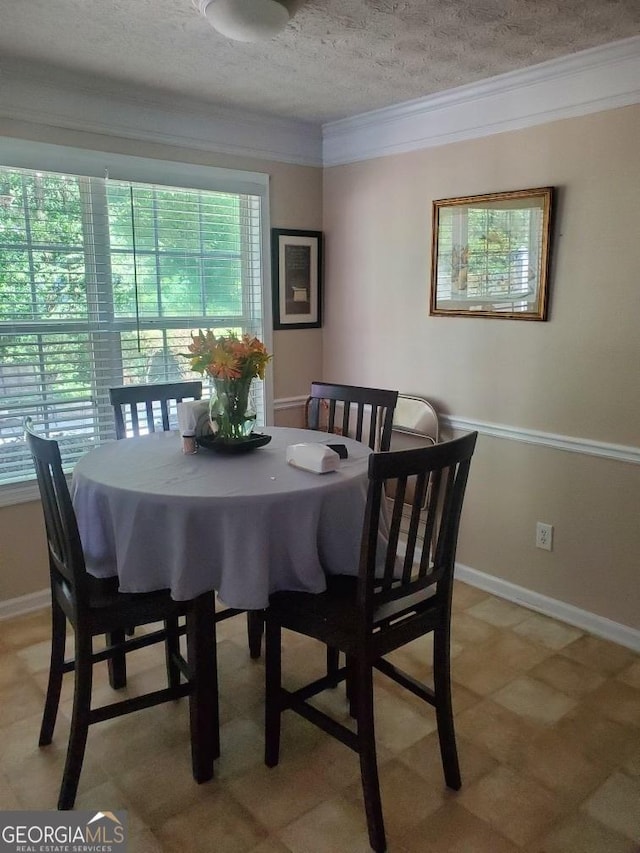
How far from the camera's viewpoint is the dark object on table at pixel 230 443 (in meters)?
2.30

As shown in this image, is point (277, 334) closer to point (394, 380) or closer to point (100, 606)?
point (394, 380)

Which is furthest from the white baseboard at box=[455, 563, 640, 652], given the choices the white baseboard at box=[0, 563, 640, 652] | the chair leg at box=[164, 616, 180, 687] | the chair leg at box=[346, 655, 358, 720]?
the chair leg at box=[164, 616, 180, 687]

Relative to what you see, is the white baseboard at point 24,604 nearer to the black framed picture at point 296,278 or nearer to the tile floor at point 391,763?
the tile floor at point 391,763

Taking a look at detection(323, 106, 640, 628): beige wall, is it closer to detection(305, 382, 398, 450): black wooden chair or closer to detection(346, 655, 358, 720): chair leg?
detection(305, 382, 398, 450): black wooden chair

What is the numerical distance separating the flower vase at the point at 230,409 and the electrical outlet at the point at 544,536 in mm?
1532

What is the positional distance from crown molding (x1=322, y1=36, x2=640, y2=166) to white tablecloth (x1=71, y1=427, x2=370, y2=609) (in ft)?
6.04

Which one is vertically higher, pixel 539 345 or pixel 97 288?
pixel 97 288

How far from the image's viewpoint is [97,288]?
10.3 ft

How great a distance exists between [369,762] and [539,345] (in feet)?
6.40

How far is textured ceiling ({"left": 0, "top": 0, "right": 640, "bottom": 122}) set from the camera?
2.19m

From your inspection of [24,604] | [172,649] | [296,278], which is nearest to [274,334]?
[296,278]

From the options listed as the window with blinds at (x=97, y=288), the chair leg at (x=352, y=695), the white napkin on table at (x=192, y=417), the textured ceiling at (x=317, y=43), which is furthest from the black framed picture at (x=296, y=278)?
the chair leg at (x=352, y=695)

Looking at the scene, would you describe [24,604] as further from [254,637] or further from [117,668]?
[254,637]

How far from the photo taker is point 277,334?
3.88 metres
